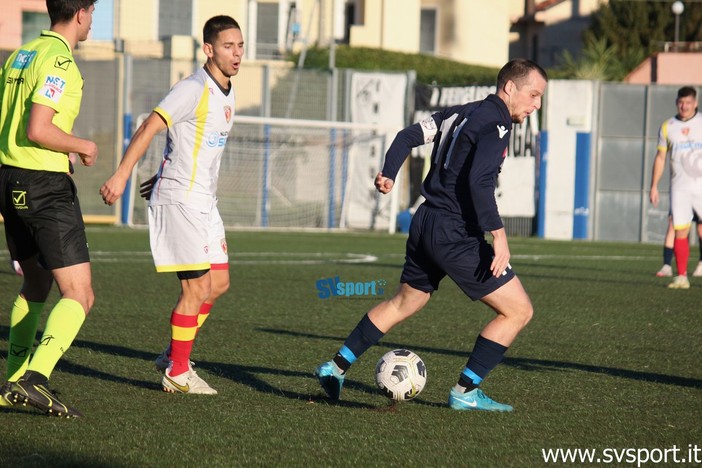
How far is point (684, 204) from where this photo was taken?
13.5 m

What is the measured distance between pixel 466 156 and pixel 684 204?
8.32 metres

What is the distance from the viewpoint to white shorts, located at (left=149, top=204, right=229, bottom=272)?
6266 millimetres

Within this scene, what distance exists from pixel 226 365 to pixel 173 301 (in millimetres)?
3618

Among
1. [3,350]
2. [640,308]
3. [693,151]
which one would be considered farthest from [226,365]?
[693,151]

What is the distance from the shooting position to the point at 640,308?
11164mm

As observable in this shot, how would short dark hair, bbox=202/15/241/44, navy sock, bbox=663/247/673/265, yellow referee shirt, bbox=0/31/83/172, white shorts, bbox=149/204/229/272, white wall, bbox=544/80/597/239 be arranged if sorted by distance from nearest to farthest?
yellow referee shirt, bbox=0/31/83/172, white shorts, bbox=149/204/229/272, short dark hair, bbox=202/15/241/44, navy sock, bbox=663/247/673/265, white wall, bbox=544/80/597/239

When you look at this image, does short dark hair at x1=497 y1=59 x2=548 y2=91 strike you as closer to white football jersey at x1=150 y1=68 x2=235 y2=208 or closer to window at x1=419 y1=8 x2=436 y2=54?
white football jersey at x1=150 y1=68 x2=235 y2=208

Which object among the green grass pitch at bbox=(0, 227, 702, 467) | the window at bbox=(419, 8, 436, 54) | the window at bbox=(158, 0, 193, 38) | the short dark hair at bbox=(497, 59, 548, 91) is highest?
the window at bbox=(419, 8, 436, 54)

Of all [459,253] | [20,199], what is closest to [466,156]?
[459,253]

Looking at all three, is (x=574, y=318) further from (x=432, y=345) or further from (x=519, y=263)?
(x=519, y=263)

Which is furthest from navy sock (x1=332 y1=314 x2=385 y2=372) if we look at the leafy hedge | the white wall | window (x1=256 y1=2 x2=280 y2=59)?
window (x1=256 y1=2 x2=280 y2=59)

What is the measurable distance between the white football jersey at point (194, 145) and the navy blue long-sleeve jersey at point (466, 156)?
102 centimetres

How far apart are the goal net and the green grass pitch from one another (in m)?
11.1

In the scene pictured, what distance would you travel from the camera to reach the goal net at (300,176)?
79.8ft
